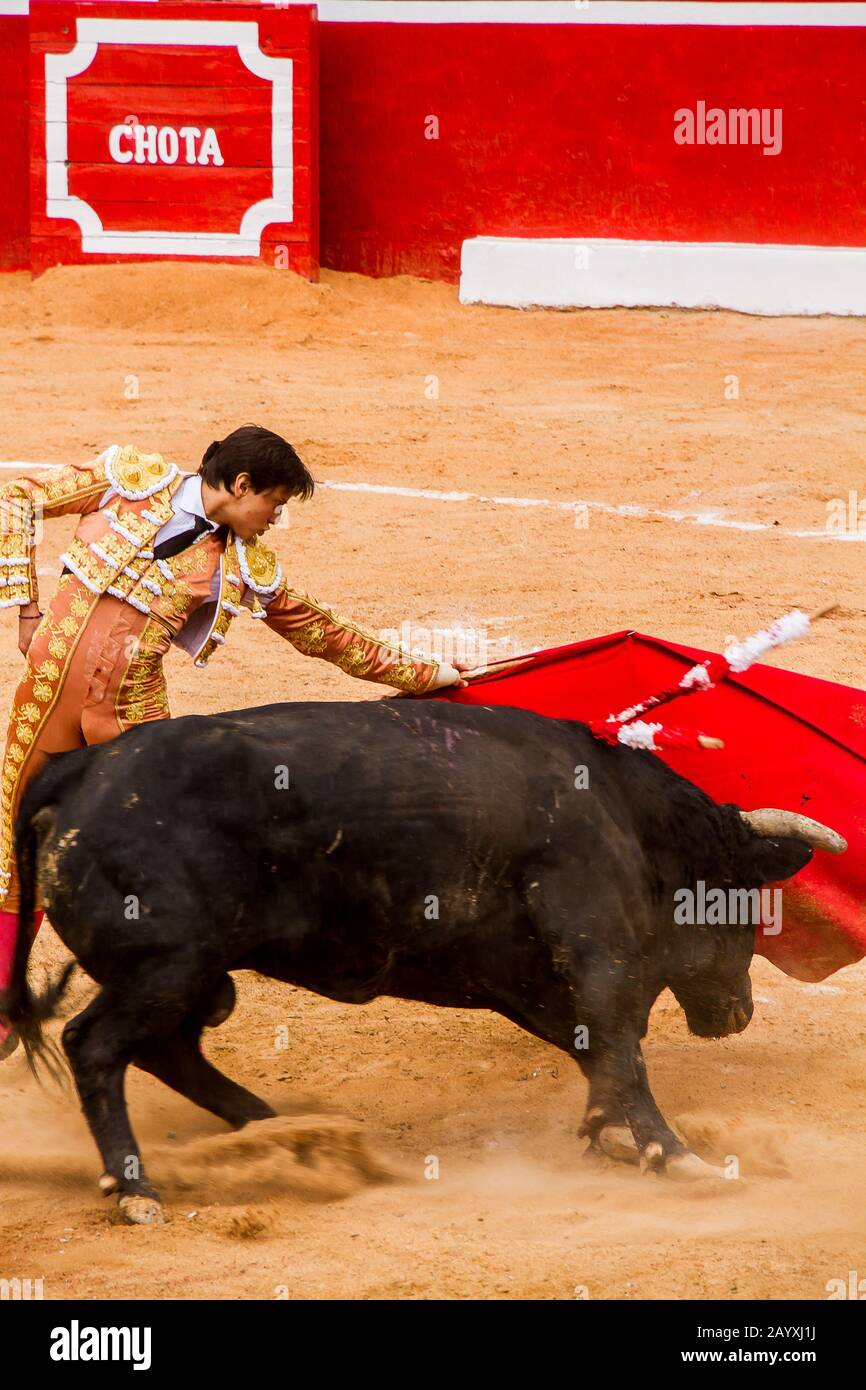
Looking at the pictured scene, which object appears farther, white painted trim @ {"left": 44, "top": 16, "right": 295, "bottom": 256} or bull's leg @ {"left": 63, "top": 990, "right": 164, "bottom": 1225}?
white painted trim @ {"left": 44, "top": 16, "right": 295, "bottom": 256}

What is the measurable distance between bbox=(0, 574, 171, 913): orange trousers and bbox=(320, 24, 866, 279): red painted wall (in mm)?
8067

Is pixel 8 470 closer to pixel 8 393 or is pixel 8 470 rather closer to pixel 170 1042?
pixel 8 393

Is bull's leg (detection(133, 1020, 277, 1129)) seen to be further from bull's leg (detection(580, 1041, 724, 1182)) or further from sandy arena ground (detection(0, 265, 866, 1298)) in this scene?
bull's leg (detection(580, 1041, 724, 1182))

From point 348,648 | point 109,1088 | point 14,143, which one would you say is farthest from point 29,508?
point 14,143

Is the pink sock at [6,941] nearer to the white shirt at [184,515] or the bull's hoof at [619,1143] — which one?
the white shirt at [184,515]

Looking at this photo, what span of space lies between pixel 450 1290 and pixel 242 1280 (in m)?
0.31

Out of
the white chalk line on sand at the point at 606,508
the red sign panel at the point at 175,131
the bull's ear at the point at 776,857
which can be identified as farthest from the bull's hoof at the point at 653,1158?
the red sign panel at the point at 175,131

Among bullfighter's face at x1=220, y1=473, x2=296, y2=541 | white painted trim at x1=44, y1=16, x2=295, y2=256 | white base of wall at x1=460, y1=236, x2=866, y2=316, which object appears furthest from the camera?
white painted trim at x1=44, y1=16, x2=295, y2=256

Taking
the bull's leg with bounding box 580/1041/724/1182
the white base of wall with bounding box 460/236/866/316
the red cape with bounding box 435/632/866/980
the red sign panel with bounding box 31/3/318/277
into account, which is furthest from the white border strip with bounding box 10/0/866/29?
the bull's leg with bounding box 580/1041/724/1182

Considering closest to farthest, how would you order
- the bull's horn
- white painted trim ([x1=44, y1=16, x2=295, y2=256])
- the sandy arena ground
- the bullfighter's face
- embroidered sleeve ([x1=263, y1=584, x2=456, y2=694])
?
the sandy arena ground < the bullfighter's face < the bull's horn < embroidered sleeve ([x1=263, y1=584, x2=456, y2=694]) < white painted trim ([x1=44, y1=16, x2=295, y2=256])

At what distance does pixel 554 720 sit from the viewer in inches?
137

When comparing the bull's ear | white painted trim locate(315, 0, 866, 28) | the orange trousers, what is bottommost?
the bull's ear

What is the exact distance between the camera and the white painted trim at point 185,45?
34.7 feet

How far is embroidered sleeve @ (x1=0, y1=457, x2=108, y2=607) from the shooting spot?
342 cm
